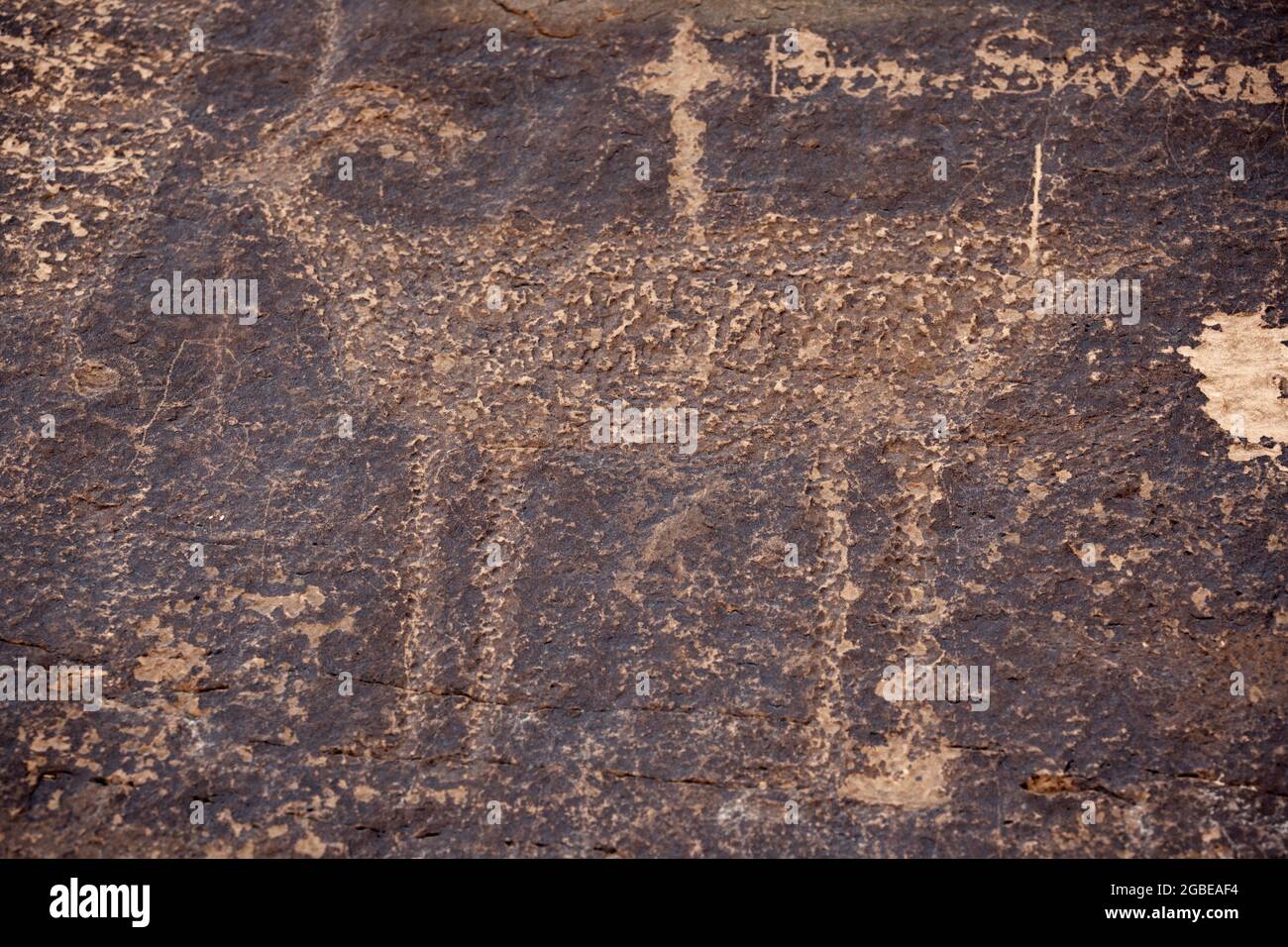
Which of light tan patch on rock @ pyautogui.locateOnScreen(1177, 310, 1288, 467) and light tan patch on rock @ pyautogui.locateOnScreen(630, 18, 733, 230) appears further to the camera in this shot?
light tan patch on rock @ pyautogui.locateOnScreen(630, 18, 733, 230)

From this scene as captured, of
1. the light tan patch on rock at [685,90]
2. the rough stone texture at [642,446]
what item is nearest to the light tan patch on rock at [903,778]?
the rough stone texture at [642,446]

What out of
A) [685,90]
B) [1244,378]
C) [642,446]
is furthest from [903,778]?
[685,90]

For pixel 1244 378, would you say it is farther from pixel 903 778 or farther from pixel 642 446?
pixel 642 446

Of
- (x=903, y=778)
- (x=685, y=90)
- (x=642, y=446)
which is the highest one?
Result: (x=685, y=90)

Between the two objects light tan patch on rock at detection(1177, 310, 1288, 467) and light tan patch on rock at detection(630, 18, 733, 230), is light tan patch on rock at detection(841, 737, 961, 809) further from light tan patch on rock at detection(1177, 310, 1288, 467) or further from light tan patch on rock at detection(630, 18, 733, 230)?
light tan patch on rock at detection(630, 18, 733, 230)

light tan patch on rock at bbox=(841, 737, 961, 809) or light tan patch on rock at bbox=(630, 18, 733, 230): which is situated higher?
light tan patch on rock at bbox=(630, 18, 733, 230)

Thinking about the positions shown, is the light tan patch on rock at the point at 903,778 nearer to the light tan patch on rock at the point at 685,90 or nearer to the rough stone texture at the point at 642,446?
the rough stone texture at the point at 642,446

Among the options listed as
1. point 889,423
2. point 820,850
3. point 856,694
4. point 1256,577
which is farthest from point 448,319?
point 1256,577

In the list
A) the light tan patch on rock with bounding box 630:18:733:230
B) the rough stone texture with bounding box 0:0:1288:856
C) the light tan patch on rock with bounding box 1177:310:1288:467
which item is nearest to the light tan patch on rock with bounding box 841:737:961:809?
the rough stone texture with bounding box 0:0:1288:856
